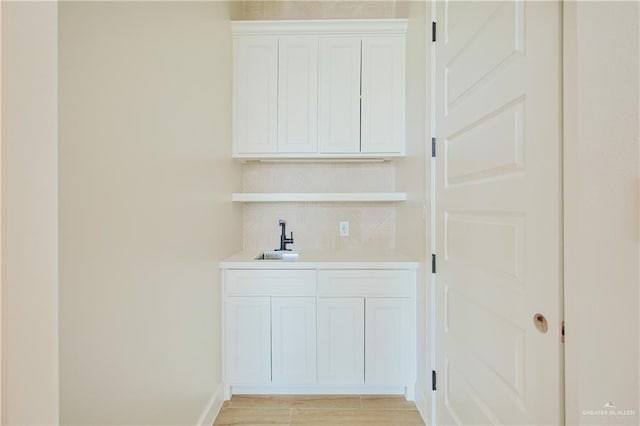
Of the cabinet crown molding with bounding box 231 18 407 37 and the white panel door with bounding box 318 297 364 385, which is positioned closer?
the white panel door with bounding box 318 297 364 385

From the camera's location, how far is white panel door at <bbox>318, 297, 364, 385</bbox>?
2.07m

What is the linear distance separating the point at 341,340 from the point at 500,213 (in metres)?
1.32

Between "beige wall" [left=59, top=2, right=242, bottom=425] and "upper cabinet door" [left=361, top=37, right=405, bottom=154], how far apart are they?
3.44 feet

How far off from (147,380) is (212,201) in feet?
3.24

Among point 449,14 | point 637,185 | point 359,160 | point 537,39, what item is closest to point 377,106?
point 359,160

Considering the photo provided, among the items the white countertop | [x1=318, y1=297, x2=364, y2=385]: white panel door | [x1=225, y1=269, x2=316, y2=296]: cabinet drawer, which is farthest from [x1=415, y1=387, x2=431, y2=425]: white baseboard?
[x1=225, y1=269, x2=316, y2=296]: cabinet drawer

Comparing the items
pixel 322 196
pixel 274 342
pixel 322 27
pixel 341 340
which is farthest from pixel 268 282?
pixel 322 27

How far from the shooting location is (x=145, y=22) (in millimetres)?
1263

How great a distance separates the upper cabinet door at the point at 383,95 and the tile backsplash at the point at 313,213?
0.39 m

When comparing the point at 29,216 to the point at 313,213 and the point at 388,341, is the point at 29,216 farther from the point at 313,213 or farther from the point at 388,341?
the point at 313,213

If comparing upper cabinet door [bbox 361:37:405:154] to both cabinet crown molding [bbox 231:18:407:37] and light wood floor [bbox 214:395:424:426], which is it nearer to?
cabinet crown molding [bbox 231:18:407:37]

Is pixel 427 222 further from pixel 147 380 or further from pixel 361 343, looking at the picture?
pixel 147 380

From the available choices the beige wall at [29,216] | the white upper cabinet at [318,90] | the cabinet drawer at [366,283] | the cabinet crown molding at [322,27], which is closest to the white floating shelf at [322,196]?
the white upper cabinet at [318,90]

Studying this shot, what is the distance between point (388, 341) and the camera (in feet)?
6.79
